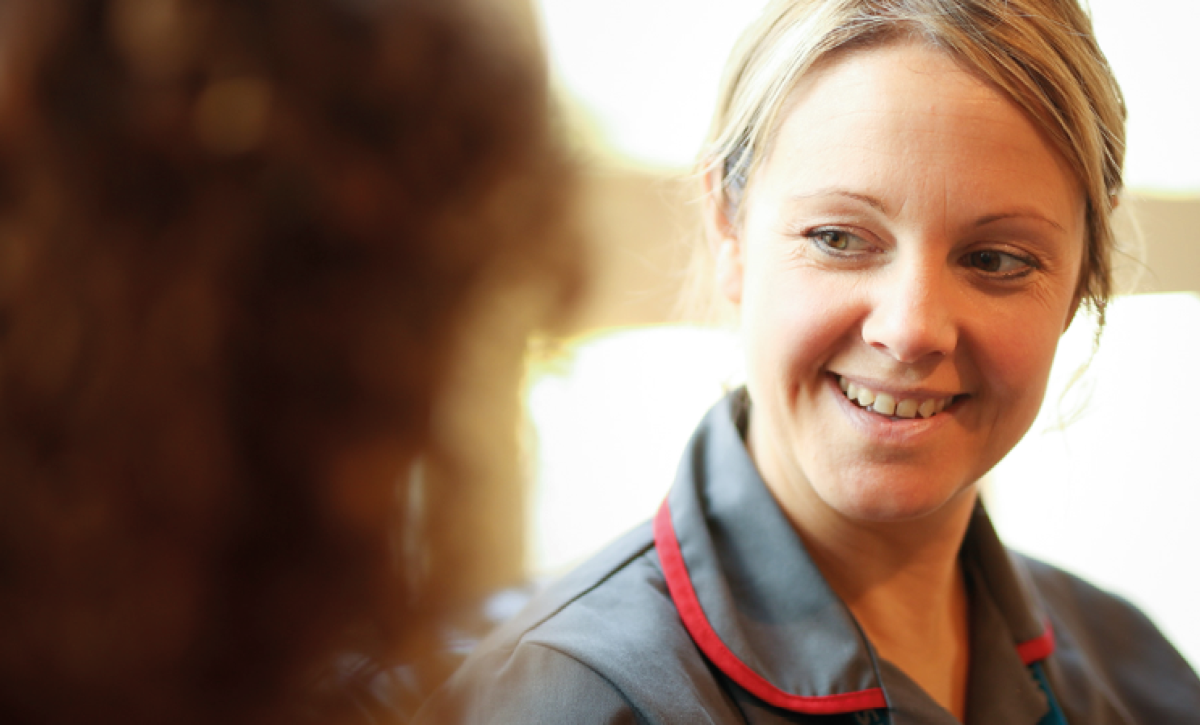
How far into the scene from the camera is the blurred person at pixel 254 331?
0.60ft

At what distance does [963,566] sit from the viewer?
1.22m

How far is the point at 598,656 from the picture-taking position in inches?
34.8

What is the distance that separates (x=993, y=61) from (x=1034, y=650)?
2.11 feet

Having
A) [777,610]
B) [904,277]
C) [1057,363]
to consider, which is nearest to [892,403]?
[904,277]

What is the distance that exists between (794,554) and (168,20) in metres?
0.91

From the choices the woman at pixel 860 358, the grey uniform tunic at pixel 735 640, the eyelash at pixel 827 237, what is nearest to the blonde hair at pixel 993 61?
the woman at pixel 860 358

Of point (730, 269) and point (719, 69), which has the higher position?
point (719, 69)

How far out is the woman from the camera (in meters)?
0.91

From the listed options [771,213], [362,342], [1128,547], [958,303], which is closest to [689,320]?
[771,213]

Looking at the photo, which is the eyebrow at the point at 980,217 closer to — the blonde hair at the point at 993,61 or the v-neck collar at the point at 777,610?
the blonde hair at the point at 993,61

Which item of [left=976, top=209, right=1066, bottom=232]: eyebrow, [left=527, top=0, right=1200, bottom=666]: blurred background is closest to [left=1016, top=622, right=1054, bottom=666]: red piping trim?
[left=527, top=0, right=1200, bottom=666]: blurred background

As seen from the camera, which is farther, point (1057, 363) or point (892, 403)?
point (1057, 363)

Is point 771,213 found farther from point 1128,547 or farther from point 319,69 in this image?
point 1128,547

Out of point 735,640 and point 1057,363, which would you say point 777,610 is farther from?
point 1057,363
